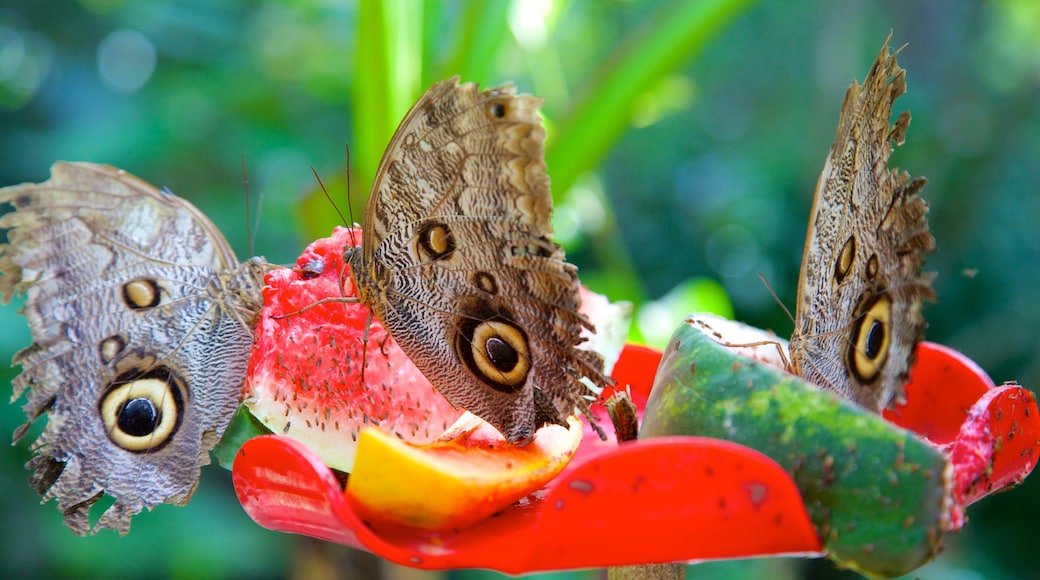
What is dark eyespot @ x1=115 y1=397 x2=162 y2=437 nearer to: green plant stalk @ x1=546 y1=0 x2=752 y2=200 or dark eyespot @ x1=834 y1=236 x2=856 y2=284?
dark eyespot @ x1=834 y1=236 x2=856 y2=284

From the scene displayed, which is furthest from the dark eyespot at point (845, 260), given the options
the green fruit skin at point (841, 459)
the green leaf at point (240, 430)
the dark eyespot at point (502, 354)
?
the green leaf at point (240, 430)

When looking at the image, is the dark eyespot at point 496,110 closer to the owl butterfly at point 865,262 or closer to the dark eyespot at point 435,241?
the dark eyespot at point 435,241

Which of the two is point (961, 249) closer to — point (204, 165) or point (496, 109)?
point (204, 165)

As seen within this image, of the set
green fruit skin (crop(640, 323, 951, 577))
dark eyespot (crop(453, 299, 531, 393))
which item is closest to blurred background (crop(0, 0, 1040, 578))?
dark eyespot (crop(453, 299, 531, 393))

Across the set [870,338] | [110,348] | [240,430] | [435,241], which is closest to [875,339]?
[870,338]

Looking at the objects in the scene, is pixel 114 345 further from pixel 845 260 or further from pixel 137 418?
pixel 845 260

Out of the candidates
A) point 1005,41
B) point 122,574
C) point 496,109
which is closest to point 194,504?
point 122,574

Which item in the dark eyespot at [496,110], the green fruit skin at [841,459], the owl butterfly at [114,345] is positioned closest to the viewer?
the green fruit skin at [841,459]
